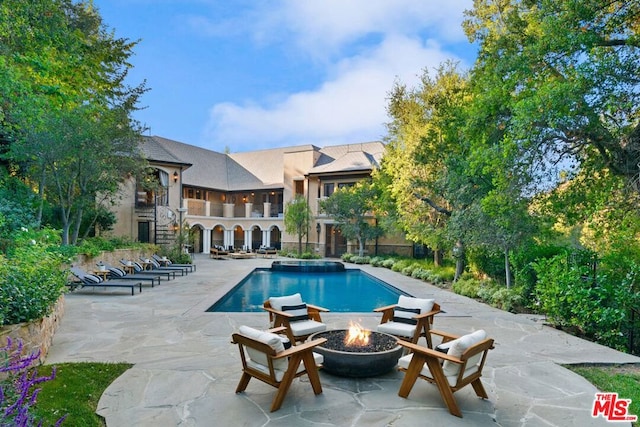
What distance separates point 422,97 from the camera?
15.0m

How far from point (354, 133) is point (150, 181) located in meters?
22.1

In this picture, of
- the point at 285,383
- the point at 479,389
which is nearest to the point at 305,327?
the point at 285,383

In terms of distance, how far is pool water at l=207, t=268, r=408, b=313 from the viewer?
36.0 feet

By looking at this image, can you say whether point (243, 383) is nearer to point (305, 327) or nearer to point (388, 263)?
point (305, 327)

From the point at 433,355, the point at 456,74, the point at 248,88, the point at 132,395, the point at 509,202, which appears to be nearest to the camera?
the point at 433,355

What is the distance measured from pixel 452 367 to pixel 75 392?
421 cm

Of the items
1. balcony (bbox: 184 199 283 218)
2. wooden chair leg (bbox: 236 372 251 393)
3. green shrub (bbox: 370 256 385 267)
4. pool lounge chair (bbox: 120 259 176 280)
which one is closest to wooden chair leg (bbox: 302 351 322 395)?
wooden chair leg (bbox: 236 372 251 393)

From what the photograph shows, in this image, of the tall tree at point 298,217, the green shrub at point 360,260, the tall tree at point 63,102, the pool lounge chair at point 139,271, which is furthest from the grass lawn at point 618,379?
the tall tree at point 298,217

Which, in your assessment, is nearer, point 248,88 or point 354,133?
point 248,88

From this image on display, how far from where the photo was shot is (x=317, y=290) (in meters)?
14.3

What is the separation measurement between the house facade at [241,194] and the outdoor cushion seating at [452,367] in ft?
65.4

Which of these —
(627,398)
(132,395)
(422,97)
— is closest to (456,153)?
(422,97)

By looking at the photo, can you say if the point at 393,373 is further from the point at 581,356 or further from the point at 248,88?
the point at 248,88

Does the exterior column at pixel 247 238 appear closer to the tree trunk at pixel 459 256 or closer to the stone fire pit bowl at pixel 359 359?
the tree trunk at pixel 459 256
